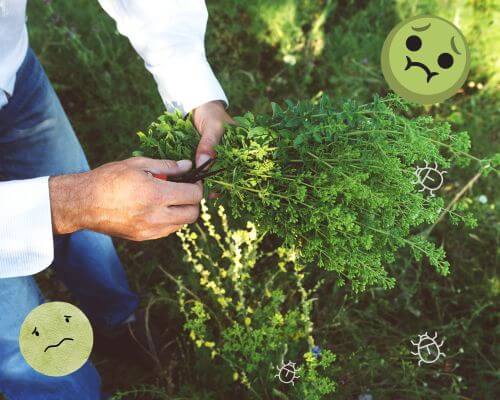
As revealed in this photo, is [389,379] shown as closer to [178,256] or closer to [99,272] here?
[178,256]

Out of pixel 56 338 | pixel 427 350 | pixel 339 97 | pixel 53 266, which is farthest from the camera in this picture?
pixel 339 97

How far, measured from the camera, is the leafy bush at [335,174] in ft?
4.01

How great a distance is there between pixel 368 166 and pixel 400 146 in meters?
0.10

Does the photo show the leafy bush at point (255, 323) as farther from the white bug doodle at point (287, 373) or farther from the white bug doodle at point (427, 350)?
the white bug doodle at point (427, 350)

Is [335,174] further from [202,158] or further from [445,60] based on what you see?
[445,60]

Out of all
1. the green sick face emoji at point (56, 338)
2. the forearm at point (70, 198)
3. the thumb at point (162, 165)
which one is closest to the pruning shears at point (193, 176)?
the thumb at point (162, 165)

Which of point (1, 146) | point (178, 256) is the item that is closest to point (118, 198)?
point (1, 146)

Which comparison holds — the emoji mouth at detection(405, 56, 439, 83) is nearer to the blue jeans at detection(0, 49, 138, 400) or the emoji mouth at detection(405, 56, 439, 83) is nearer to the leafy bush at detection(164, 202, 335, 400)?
the leafy bush at detection(164, 202, 335, 400)

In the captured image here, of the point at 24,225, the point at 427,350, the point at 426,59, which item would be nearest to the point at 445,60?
the point at 426,59

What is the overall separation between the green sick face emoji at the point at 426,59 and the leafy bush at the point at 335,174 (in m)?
0.33

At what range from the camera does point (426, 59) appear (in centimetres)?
158

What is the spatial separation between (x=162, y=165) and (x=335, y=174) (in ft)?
1.49

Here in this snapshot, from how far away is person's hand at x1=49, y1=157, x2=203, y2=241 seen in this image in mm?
1281

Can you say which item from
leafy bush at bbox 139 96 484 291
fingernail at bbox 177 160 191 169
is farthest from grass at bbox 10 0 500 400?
fingernail at bbox 177 160 191 169
